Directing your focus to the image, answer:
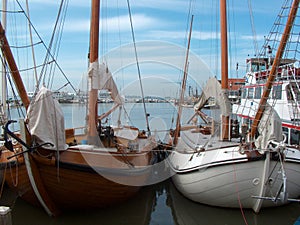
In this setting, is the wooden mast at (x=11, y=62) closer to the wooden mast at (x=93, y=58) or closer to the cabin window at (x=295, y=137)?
the wooden mast at (x=93, y=58)

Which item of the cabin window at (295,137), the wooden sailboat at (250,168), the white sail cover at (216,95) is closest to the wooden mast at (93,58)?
the wooden sailboat at (250,168)

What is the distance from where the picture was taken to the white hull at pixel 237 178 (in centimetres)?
795

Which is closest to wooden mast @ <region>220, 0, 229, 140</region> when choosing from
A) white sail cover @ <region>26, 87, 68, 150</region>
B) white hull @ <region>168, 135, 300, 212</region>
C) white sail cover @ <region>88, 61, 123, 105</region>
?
white hull @ <region>168, 135, 300, 212</region>

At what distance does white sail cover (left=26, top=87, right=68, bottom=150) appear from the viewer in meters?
7.09

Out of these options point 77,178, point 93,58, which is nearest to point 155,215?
point 77,178

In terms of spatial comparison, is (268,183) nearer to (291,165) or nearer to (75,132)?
(291,165)

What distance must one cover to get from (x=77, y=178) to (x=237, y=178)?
4214mm

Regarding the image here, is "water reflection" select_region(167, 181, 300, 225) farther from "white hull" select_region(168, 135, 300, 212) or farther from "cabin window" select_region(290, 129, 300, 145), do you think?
"cabin window" select_region(290, 129, 300, 145)

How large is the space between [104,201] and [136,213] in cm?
125

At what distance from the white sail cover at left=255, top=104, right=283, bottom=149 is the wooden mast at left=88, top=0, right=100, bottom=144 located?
14.9 feet

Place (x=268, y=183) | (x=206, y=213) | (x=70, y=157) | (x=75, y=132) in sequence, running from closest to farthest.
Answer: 1. (x=70, y=157)
2. (x=268, y=183)
3. (x=206, y=213)
4. (x=75, y=132)

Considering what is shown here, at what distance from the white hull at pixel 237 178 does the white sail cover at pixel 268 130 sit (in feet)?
1.10

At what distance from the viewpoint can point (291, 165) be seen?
809 centimetres

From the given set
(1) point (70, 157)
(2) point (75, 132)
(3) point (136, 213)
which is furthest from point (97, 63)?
(3) point (136, 213)
